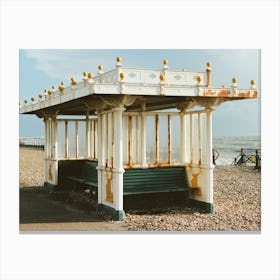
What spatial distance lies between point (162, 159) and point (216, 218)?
6.71 ft

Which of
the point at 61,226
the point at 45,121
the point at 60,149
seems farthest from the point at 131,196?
the point at 45,121

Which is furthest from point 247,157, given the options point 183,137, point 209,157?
point 209,157

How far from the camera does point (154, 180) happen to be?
11117 millimetres

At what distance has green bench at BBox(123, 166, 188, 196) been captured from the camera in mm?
10797

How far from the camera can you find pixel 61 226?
9.63 m

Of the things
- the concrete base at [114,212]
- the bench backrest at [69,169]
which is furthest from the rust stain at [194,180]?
the bench backrest at [69,169]

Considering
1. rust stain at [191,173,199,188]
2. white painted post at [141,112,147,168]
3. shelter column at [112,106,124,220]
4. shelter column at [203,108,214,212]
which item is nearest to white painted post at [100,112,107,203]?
shelter column at [112,106,124,220]

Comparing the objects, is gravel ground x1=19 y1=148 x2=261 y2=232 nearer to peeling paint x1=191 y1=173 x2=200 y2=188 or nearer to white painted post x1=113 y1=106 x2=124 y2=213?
white painted post x1=113 y1=106 x2=124 y2=213

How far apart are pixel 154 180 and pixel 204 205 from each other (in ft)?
4.48

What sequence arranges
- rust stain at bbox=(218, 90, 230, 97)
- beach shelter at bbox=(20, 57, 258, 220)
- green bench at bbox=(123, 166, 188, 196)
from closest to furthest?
beach shelter at bbox=(20, 57, 258, 220) → rust stain at bbox=(218, 90, 230, 97) → green bench at bbox=(123, 166, 188, 196)

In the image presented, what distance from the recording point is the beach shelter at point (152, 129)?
9586 millimetres

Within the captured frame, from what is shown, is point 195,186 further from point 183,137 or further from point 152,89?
point 152,89

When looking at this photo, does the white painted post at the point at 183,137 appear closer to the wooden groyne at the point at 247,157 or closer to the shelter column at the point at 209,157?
the shelter column at the point at 209,157

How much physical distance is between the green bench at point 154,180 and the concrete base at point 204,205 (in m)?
0.32
